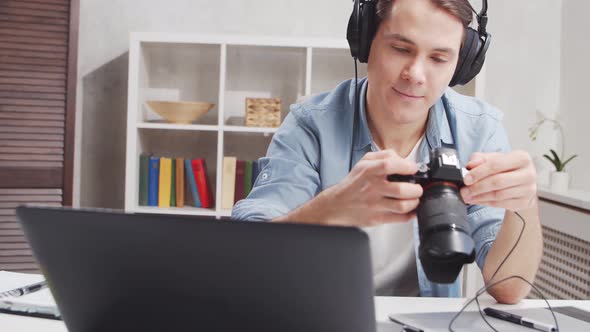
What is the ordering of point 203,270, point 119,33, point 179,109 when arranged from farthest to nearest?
point 119,33, point 179,109, point 203,270

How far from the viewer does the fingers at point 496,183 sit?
2.77 ft

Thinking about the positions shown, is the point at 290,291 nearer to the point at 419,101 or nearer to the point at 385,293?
the point at 419,101

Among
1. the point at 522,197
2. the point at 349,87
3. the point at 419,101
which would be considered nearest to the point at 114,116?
the point at 349,87

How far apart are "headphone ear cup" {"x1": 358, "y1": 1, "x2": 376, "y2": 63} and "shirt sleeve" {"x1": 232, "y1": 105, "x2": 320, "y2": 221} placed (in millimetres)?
219

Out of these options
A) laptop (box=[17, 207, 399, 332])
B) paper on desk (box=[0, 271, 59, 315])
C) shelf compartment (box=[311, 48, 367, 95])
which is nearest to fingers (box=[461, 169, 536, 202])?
laptop (box=[17, 207, 399, 332])

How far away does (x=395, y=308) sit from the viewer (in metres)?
1.09

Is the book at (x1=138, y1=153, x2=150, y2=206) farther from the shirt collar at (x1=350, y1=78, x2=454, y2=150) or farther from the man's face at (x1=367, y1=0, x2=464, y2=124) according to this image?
the man's face at (x1=367, y1=0, x2=464, y2=124)

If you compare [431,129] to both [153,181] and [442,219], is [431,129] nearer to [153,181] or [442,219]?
[442,219]

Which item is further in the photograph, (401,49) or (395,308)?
(401,49)

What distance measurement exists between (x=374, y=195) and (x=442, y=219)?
134 millimetres

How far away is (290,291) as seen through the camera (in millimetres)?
541

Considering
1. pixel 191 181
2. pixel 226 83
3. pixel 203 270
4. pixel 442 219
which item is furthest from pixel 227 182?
pixel 203 270

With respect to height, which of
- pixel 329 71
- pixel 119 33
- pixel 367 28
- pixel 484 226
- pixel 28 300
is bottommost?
pixel 28 300

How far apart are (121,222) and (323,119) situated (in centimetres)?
92
